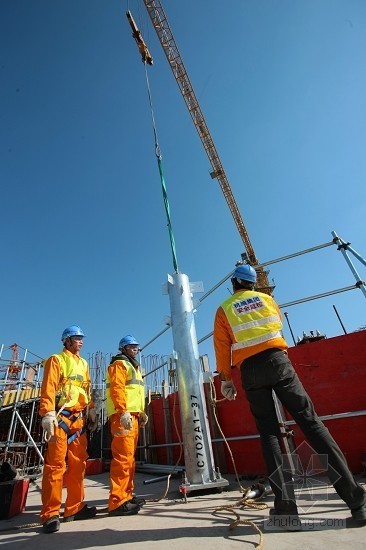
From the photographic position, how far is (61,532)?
2707mm

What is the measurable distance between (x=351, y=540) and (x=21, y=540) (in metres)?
2.57

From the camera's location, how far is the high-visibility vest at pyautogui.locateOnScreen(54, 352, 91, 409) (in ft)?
11.5

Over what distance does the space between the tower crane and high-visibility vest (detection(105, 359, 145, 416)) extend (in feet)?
53.2

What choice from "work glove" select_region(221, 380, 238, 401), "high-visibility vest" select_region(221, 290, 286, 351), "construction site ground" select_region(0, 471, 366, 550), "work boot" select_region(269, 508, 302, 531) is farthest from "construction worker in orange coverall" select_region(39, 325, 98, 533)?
"high-visibility vest" select_region(221, 290, 286, 351)

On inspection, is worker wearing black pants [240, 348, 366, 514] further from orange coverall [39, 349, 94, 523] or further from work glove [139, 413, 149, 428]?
orange coverall [39, 349, 94, 523]

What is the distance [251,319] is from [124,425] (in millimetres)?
1869

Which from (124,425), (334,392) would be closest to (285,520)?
(124,425)

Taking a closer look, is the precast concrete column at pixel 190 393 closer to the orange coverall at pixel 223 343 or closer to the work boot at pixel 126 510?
the work boot at pixel 126 510

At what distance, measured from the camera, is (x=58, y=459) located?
3.11 m

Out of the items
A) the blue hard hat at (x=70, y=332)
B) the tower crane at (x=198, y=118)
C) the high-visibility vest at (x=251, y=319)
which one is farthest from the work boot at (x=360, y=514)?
the tower crane at (x=198, y=118)

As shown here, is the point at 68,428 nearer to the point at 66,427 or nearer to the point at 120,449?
the point at 66,427

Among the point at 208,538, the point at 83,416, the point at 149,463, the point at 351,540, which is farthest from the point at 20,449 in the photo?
the point at 351,540

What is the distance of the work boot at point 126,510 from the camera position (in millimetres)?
3006

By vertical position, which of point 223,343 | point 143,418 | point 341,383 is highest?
point 223,343
